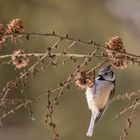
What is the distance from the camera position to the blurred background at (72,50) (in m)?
4.85

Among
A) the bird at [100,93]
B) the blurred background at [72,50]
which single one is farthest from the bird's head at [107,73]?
the blurred background at [72,50]

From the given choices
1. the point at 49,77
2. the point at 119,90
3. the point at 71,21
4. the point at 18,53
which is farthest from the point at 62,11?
the point at 18,53

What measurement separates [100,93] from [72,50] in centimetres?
271

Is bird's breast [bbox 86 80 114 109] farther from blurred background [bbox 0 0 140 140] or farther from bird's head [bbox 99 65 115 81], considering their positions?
blurred background [bbox 0 0 140 140]

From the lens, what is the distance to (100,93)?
1.99 meters

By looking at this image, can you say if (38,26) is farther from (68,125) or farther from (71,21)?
(68,125)

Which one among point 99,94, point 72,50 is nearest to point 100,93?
point 99,94

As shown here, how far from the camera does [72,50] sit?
4699 mm

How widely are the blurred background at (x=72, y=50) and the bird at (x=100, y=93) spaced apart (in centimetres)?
257

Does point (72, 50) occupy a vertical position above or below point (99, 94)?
above

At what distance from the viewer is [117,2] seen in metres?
5.41

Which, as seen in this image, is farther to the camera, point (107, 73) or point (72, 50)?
point (72, 50)

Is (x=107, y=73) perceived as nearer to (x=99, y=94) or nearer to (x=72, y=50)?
(x=99, y=94)

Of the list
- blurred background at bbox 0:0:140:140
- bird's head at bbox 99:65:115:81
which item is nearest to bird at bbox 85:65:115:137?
bird's head at bbox 99:65:115:81
